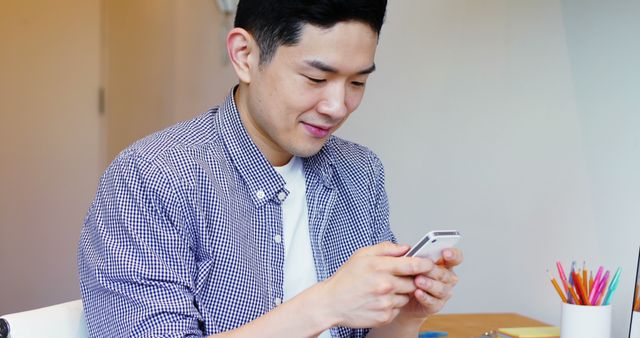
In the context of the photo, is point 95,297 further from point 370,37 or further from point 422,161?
point 422,161

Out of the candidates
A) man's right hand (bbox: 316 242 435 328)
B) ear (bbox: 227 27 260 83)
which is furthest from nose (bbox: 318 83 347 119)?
man's right hand (bbox: 316 242 435 328)

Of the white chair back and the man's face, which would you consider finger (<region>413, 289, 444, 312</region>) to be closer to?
the man's face

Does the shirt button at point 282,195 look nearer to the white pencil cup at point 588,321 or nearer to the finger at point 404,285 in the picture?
the finger at point 404,285

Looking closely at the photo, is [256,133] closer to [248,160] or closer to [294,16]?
[248,160]

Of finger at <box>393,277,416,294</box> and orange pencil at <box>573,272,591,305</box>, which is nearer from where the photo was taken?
finger at <box>393,277,416,294</box>

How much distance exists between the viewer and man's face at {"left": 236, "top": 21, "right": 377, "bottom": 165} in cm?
110

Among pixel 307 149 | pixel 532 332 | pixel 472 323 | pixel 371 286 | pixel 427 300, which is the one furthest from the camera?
pixel 472 323

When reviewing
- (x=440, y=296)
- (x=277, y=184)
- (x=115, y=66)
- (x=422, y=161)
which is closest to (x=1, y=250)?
(x=115, y=66)

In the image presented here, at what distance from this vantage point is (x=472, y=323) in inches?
58.7

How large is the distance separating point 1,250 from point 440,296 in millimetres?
3079

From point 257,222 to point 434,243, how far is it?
12.6 inches

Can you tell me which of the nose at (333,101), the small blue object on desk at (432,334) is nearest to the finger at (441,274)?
the nose at (333,101)

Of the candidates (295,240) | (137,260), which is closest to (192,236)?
(137,260)

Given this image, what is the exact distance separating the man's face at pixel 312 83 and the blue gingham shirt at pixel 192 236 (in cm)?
9
